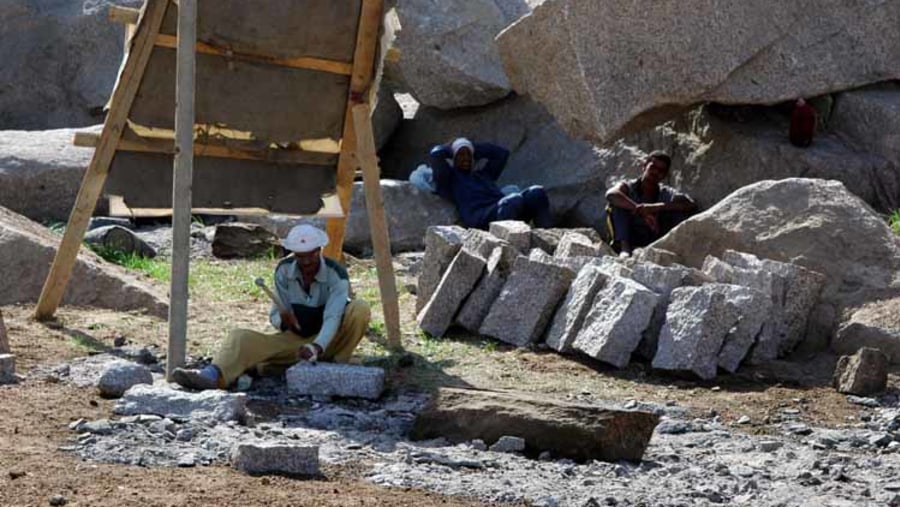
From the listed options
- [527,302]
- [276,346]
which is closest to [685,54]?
[527,302]

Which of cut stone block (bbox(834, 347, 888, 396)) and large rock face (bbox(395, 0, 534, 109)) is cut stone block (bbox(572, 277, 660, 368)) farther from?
large rock face (bbox(395, 0, 534, 109))

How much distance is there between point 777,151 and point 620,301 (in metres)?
3.93

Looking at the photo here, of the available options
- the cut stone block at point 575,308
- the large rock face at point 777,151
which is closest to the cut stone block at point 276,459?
the cut stone block at point 575,308

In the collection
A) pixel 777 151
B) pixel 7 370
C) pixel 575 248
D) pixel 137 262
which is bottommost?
pixel 7 370

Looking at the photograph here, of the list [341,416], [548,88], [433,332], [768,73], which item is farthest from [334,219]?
[768,73]

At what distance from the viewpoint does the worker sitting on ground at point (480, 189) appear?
13.1 meters

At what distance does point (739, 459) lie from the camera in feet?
21.8

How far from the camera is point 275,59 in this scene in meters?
8.60

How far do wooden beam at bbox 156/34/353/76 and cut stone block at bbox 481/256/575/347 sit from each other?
4.95ft

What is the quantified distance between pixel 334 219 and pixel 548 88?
10.6ft

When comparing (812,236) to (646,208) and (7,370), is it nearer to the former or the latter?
(646,208)

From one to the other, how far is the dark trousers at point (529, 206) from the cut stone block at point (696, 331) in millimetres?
4455

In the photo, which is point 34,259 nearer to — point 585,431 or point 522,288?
point 522,288

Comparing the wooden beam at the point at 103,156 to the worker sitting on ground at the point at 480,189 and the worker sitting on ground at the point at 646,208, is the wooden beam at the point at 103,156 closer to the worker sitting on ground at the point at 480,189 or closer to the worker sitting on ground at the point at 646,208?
the worker sitting on ground at the point at 646,208
